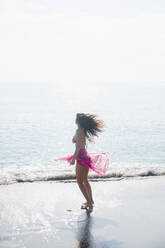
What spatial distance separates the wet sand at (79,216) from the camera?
5059 millimetres

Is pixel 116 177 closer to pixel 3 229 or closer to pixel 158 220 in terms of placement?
pixel 158 220

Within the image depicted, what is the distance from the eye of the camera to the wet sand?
199 inches

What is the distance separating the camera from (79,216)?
19.6 feet

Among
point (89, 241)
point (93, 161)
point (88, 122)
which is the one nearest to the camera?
point (89, 241)

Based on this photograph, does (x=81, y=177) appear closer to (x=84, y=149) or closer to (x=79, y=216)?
(x=84, y=149)

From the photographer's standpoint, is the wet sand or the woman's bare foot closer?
the wet sand

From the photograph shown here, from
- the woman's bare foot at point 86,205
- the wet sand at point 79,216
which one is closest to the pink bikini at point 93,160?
the woman's bare foot at point 86,205

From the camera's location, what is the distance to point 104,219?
5855 mm

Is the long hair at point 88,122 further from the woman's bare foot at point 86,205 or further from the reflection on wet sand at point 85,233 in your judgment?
the reflection on wet sand at point 85,233

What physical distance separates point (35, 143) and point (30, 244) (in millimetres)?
24176

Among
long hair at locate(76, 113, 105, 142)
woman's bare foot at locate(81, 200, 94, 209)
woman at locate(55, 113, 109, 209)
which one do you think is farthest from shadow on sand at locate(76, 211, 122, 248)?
long hair at locate(76, 113, 105, 142)

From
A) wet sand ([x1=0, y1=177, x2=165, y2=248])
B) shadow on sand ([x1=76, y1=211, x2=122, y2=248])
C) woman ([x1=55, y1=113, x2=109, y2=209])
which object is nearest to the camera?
shadow on sand ([x1=76, y1=211, x2=122, y2=248])

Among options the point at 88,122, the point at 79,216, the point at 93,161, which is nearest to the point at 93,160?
the point at 93,161

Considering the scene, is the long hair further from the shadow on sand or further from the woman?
the shadow on sand
